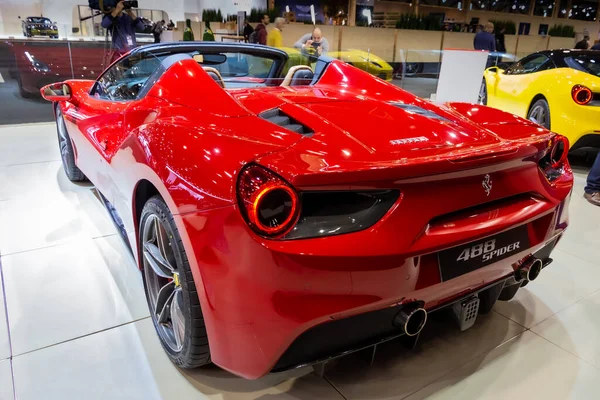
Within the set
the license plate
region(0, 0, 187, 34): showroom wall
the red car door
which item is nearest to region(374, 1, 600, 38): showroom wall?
region(0, 0, 187, 34): showroom wall

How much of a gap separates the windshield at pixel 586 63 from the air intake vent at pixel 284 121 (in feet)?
12.7

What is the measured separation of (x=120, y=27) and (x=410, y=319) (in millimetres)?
5617

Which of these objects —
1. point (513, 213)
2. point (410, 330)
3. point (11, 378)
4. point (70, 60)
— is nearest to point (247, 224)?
point (410, 330)

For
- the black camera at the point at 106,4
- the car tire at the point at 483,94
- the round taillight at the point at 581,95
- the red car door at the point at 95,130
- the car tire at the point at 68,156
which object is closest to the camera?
the red car door at the point at 95,130

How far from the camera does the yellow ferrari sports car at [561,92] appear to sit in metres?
4.19

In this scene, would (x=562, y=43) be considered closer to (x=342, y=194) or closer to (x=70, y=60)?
(x=70, y=60)

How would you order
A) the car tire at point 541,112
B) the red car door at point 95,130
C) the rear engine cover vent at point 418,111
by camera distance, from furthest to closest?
1. the car tire at point 541,112
2. the red car door at point 95,130
3. the rear engine cover vent at point 418,111

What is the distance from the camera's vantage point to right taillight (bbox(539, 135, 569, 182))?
1657mm

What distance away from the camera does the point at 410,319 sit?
4.29 feet

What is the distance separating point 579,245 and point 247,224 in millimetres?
2533

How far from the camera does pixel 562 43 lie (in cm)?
1530

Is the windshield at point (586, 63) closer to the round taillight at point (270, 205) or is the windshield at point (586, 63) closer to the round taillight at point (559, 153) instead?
the round taillight at point (559, 153)

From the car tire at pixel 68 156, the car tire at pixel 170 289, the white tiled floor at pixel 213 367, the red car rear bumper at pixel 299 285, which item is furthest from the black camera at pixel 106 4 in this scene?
the red car rear bumper at pixel 299 285

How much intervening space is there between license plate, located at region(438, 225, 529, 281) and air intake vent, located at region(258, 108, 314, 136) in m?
0.55
